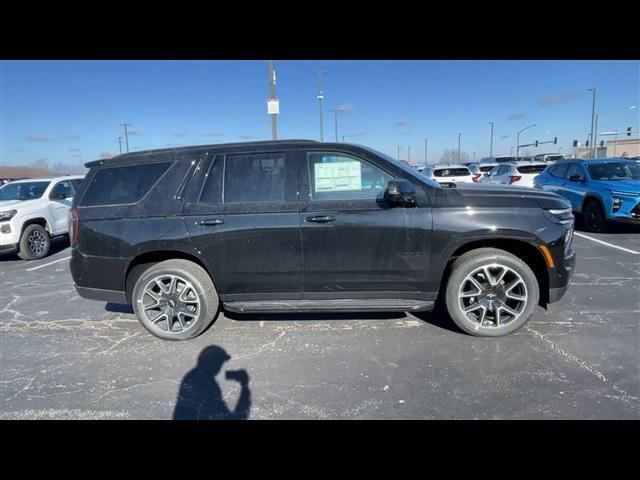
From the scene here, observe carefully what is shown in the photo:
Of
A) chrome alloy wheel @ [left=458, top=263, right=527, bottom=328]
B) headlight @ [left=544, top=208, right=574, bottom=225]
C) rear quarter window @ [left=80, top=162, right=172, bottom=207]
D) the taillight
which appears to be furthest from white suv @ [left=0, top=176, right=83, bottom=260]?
headlight @ [left=544, top=208, right=574, bottom=225]

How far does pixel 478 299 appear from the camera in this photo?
11.4ft

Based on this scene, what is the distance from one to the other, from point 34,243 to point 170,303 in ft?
20.7

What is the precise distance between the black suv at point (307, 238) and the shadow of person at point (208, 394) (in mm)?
562

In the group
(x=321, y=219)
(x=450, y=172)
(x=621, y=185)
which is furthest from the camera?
(x=450, y=172)

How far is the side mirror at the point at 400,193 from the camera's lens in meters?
3.19

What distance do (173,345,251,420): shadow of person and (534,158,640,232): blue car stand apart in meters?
8.61

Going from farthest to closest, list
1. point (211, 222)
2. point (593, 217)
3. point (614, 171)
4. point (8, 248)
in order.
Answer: point (614, 171) < point (593, 217) < point (8, 248) < point (211, 222)

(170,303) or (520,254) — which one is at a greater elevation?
(520,254)

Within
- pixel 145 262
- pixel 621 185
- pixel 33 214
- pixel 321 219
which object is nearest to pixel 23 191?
pixel 33 214

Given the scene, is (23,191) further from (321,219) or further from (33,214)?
(321,219)

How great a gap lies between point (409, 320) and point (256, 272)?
1.77 metres
